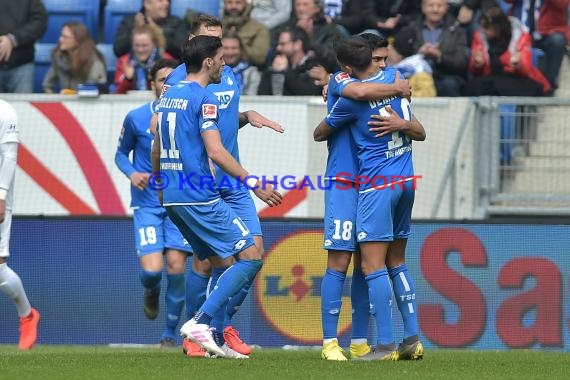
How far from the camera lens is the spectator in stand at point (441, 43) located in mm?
15781

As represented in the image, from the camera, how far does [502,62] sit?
15875mm

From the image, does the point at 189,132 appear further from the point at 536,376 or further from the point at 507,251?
the point at 507,251

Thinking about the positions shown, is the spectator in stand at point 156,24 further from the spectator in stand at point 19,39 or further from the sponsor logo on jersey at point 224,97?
the sponsor logo on jersey at point 224,97

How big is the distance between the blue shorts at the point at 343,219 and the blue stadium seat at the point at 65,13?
8.41 m

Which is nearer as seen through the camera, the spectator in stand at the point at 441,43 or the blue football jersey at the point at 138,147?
the blue football jersey at the point at 138,147

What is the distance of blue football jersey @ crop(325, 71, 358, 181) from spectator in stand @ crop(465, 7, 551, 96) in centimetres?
611

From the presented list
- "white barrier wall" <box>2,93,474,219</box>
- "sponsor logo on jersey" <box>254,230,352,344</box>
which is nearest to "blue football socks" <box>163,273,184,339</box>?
"sponsor logo on jersey" <box>254,230,352,344</box>

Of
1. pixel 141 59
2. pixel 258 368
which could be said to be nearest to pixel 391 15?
pixel 141 59

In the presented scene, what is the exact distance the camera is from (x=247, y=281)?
9594 mm

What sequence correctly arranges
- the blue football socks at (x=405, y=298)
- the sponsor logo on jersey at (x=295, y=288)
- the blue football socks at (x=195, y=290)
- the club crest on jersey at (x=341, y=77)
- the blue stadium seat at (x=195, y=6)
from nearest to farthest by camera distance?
the club crest on jersey at (x=341, y=77) → the blue football socks at (x=405, y=298) → the blue football socks at (x=195, y=290) → the sponsor logo on jersey at (x=295, y=288) → the blue stadium seat at (x=195, y=6)

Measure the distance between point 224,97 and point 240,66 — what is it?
568 centimetres

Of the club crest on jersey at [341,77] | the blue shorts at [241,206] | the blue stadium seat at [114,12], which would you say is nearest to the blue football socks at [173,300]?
the blue shorts at [241,206]

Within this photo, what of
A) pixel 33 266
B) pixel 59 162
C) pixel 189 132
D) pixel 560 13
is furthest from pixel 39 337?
pixel 560 13

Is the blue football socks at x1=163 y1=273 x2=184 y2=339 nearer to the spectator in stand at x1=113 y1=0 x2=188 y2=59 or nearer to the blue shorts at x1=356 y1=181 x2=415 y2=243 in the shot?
the blue shorts at x1=356 y1=181 x2=415 y2=243
